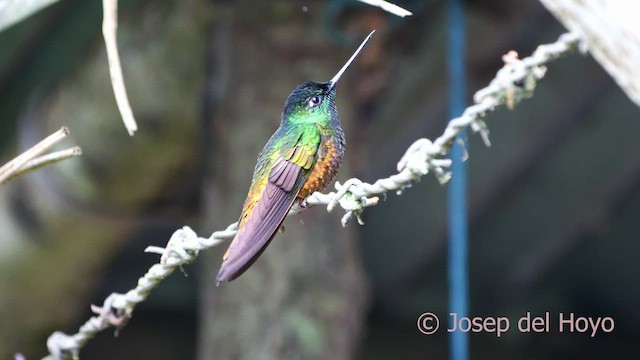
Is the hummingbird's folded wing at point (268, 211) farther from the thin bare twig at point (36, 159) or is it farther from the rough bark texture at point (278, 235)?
the rough bark texture at point (278, 235)

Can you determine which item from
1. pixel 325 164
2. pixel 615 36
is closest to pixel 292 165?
pixel 325 164

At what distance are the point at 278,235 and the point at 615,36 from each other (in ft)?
5.21

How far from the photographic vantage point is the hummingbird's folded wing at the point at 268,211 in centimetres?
131

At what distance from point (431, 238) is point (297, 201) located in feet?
11.4

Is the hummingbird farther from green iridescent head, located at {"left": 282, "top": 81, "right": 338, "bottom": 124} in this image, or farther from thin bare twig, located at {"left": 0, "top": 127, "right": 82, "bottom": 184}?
thin bare twig, located at {"left": 0, "top": 127, "right": 82, "bottom": 184}

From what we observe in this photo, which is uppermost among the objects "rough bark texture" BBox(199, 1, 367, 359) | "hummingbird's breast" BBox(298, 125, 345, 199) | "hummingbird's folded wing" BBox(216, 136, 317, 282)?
"rough bark texture" BBox(199, 1, 367, 359)

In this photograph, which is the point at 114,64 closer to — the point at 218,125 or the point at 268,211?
the point at 268,211

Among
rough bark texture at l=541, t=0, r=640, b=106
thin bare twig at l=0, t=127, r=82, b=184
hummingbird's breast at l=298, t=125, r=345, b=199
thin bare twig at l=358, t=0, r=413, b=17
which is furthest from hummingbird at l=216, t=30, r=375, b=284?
A: rough bark texture at l=541, t=0, r=640, b=106

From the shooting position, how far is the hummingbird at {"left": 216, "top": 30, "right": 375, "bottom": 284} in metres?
1.42

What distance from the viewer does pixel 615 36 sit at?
5.46ft

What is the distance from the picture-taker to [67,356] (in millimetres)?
1805

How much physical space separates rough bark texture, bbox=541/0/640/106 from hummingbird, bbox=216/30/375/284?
0.38 metres

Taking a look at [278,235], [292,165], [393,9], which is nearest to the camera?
[393,9]

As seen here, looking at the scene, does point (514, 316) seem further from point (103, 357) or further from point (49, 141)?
point (49, 141)
